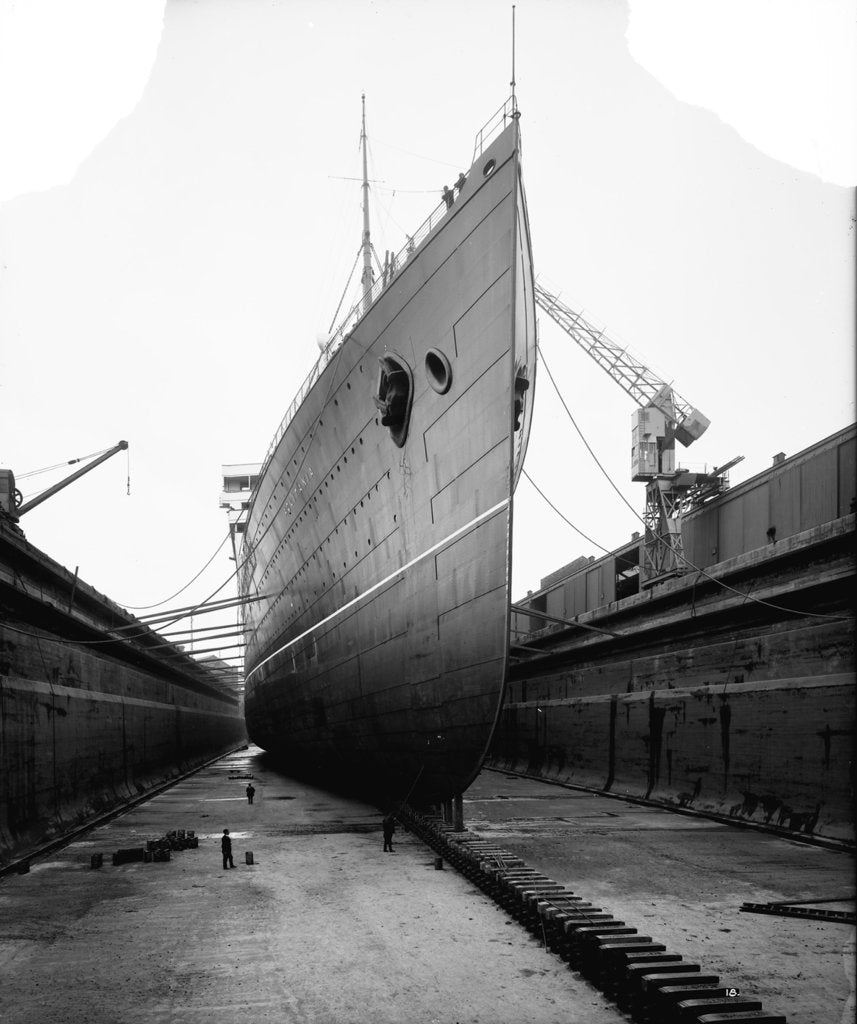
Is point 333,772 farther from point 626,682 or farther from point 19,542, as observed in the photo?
point 19,542

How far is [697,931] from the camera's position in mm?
6438

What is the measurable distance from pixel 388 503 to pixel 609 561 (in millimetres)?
16580

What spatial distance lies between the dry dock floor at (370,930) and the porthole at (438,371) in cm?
541

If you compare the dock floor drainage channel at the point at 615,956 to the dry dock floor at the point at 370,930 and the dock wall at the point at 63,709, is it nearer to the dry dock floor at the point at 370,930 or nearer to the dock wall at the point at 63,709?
the dry dock floor at the point at 370,930

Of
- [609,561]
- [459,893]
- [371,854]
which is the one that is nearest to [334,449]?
[371,854]

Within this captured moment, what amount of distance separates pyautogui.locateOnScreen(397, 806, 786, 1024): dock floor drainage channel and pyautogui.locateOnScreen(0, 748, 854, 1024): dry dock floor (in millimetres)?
144

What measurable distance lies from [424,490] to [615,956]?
6.10 meters

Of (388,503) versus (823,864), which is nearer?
(823,864)

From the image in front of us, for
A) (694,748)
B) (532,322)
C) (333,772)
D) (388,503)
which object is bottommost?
(333,772)

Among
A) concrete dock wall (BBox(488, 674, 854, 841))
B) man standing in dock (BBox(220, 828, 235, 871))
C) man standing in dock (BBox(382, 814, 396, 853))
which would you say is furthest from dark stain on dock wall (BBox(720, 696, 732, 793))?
man standing in dock (BBox(220, 828, 235, 871))

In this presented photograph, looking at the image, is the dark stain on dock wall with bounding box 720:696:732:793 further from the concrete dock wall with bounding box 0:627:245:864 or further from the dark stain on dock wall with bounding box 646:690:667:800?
the concrete dock wall with bounding box 0:627:245:864

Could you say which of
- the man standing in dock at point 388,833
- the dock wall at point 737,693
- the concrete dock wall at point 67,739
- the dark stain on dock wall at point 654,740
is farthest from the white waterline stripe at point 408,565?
the dark stain on dock wall at point 654,740

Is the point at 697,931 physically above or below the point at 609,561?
below

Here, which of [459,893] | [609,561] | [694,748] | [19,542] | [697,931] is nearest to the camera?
[697,931]
